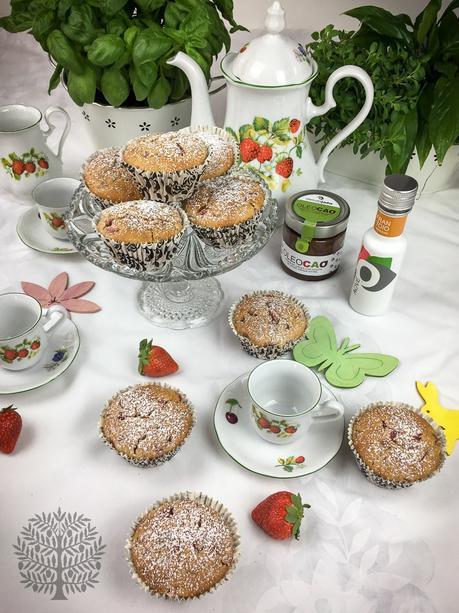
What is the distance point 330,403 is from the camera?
2.65 feet

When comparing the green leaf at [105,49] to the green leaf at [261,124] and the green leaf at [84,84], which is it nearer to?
the green leaf at [84,84]

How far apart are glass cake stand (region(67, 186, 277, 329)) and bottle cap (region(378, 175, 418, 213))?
0.61ft

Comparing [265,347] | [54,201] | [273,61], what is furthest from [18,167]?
[265,347]

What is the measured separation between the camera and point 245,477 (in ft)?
2.56

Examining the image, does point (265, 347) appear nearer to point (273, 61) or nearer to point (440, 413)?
point (440, 413)

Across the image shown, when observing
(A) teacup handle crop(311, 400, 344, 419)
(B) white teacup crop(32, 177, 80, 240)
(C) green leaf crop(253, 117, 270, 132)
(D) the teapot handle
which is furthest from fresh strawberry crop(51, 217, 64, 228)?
(A) teacup handle crop(311, 400, 344, 419)

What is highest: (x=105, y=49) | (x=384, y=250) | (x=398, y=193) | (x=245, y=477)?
(x=105, y=49)

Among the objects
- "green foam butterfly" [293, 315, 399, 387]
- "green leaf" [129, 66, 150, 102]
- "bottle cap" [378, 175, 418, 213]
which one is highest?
"green leaf" [129, 66, 150, 102]

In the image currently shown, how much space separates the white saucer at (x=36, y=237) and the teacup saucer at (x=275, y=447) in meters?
0.49

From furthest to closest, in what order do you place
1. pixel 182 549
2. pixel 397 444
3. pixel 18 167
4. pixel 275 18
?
pixel 18 167 → pixel 275 18 → pixel 397 444 → pixel 182 549

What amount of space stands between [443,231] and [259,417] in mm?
672

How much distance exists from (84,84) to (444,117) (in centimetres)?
69

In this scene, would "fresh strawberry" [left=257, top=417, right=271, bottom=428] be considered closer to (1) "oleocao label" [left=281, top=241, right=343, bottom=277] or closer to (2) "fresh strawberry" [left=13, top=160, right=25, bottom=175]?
(1) "oleocao label" [left=281, top=241, right=343, bottom=277]

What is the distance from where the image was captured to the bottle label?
2.93 feet
